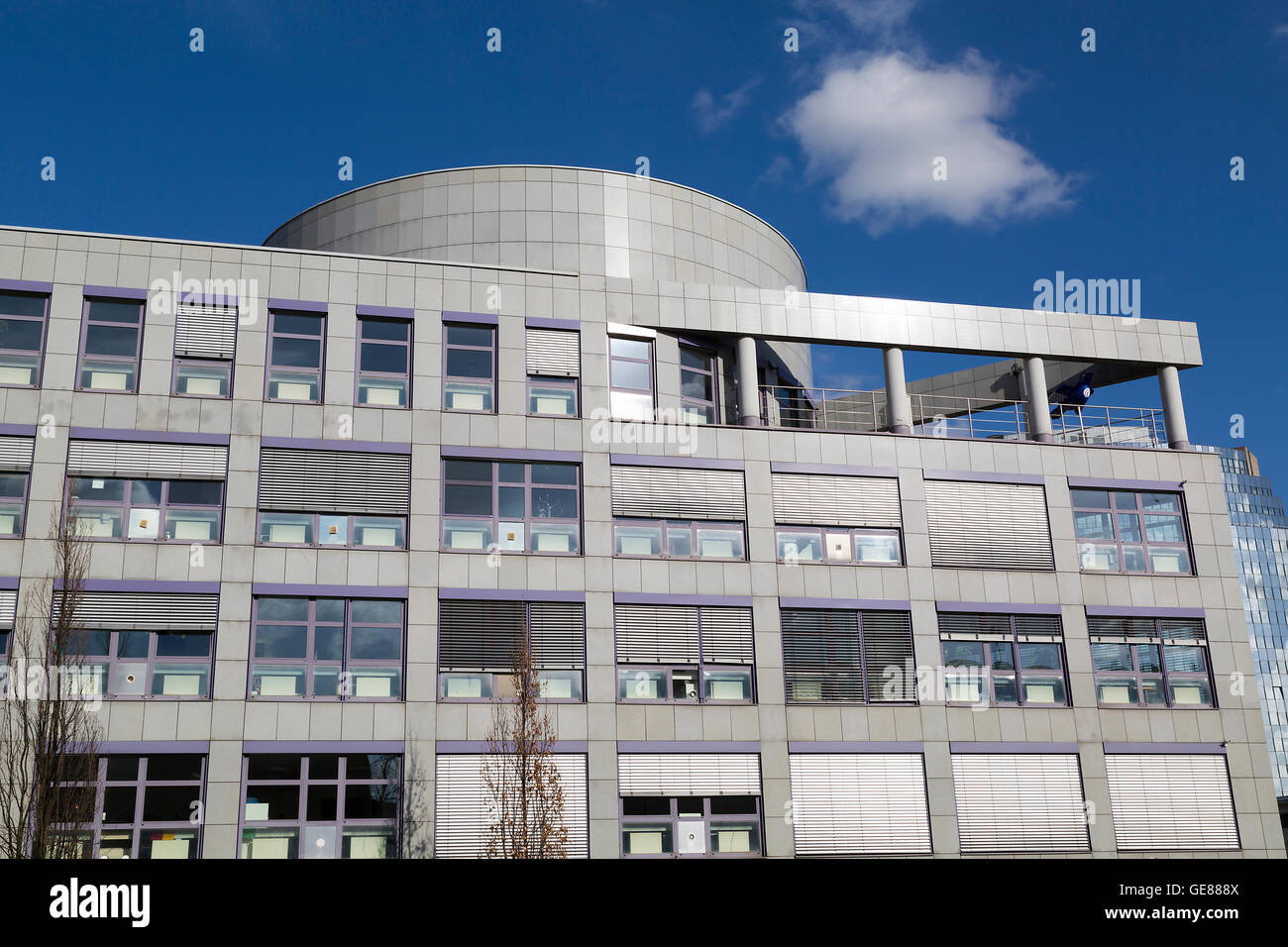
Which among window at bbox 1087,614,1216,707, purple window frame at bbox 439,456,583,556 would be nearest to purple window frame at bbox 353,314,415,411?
purple window frame at bbox 439,456,583,556

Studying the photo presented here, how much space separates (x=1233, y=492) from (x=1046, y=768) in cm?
13655

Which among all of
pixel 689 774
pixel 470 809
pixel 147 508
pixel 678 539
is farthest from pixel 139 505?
pixel 689 774

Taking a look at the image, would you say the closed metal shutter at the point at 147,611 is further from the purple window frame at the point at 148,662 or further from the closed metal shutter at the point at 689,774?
the closed metal shutter at the point at 689,774

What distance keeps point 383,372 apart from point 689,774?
457 inches

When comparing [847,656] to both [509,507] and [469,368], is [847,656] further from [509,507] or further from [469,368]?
[469,368]

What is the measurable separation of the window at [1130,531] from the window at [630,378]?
1150cm

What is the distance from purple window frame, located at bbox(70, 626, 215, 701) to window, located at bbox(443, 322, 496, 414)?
762 cm

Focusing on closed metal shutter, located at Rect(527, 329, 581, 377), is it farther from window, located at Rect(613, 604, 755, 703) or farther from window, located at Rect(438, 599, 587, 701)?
window, located at Rect(613, 604, 755, 703)

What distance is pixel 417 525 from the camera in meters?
26.5

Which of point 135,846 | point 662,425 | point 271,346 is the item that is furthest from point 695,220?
point 135,846

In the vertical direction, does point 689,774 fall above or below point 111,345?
below

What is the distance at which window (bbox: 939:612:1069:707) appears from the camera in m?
28.5

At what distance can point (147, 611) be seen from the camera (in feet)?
81.5
